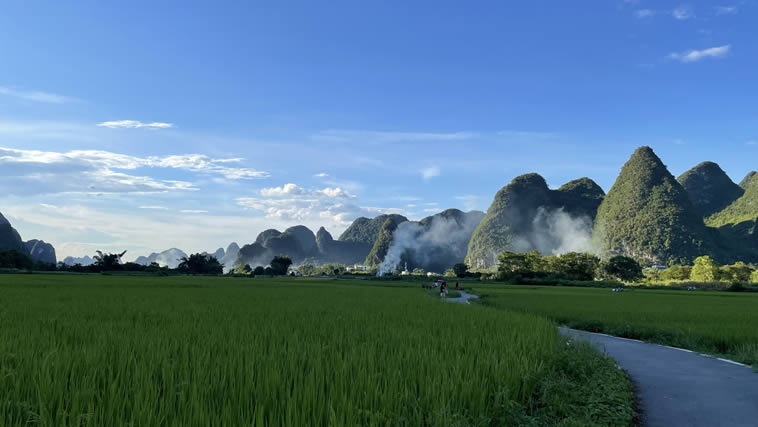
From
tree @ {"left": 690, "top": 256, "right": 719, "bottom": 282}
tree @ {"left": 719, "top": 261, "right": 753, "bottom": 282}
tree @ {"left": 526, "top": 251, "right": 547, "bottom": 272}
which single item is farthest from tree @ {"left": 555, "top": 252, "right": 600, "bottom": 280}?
tree @ {"left": 719, "top": 261, "right": 753, "bottom": 282}

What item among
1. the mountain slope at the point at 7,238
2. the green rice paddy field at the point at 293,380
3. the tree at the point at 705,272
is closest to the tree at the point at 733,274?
the tree at the point at 705,272

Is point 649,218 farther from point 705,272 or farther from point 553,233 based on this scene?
point 705,272

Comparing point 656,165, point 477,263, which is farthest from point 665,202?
point 477,263

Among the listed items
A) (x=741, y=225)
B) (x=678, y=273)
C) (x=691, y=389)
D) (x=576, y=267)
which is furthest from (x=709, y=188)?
(x=691, y=389)

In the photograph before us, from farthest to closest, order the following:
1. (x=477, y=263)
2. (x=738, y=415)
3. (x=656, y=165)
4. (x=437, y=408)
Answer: (x=477, y=263)
(x=656, y=165)
(x=738, y=415)
(x=437, y=408)

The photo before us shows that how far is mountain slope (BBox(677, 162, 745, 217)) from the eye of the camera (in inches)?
6422

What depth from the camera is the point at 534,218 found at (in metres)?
170

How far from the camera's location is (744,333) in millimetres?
10789

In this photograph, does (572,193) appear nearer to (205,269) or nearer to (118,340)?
(205,269)

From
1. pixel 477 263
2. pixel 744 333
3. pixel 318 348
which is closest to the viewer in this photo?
pixel 318 348

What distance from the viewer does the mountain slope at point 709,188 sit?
16312 cm

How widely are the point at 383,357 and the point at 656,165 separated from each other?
5919 inches

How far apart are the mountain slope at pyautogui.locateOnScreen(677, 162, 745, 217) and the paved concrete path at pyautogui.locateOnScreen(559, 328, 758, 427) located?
187884 mm

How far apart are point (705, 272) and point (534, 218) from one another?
9973 centimetres
